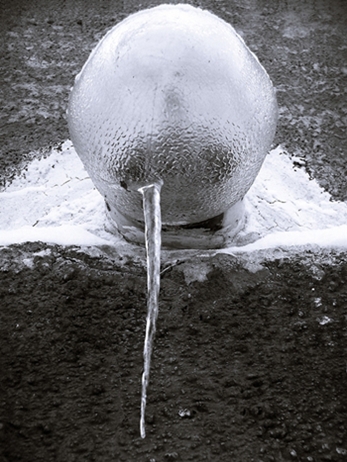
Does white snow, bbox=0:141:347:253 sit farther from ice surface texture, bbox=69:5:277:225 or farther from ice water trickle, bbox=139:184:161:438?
ice water trickle, bbox=139:184:161:438

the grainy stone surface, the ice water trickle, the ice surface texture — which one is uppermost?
the ice surface texture

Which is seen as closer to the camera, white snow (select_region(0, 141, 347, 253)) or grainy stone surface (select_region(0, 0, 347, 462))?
grainy stone surface (select_region(0, 0, 347, 462))

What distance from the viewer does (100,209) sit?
239 centimetres

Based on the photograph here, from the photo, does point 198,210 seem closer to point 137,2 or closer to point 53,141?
point 53,141

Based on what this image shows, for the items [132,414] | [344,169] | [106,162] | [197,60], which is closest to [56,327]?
[132,414]

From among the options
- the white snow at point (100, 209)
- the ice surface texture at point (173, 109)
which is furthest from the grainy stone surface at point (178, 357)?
the ice surface texture at point (173, 109)

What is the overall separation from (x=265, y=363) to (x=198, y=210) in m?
0.51

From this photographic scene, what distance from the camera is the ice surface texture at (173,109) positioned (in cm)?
174

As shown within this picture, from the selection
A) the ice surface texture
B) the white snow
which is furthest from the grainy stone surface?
the ice surface texture

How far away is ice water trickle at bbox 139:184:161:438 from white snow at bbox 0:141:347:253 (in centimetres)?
52

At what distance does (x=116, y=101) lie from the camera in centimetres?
177

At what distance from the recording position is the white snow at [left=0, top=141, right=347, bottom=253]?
7.52 feet

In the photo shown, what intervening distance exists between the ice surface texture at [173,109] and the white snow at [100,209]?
1.34ft

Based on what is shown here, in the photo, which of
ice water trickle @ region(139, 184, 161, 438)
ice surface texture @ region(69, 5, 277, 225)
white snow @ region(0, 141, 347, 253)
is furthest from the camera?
white snow @ region(0, 141, 347, 253)
